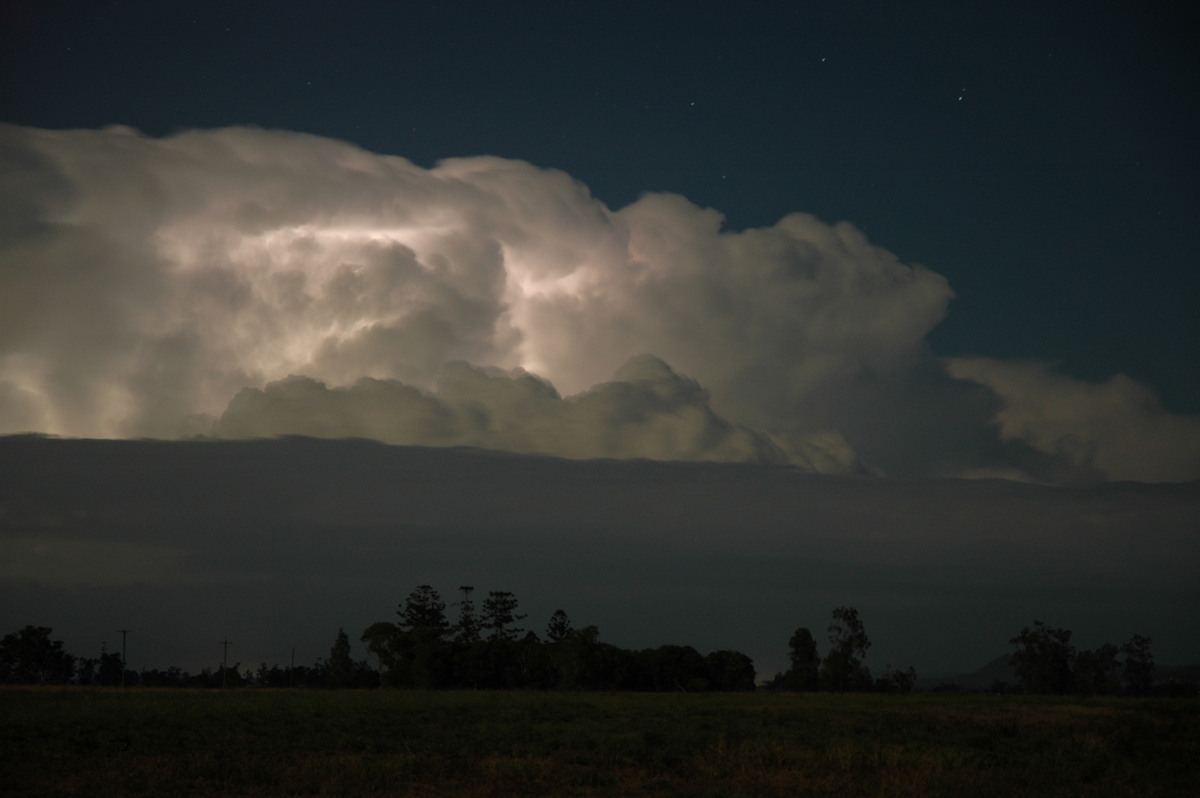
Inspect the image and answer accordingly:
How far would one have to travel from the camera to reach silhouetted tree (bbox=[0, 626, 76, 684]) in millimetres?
149000

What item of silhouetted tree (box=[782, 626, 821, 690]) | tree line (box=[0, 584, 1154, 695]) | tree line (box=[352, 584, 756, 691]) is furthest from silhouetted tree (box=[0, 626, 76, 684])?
silhouetted tree (box=[782, 626, 821, 690])

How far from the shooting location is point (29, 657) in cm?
15025

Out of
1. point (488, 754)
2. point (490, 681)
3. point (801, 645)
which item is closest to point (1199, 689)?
point (801, 645)

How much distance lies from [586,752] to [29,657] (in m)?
147

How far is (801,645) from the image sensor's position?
438 feet

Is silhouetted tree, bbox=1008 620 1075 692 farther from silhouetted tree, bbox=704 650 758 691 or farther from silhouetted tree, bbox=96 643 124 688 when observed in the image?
silhouetted tree, bbox=96 643 124 688

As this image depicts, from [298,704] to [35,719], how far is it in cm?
1803

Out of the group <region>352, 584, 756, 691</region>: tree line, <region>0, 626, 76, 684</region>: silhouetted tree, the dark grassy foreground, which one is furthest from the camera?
<region>0, 626, 76, 684</region>: silhouetted tree

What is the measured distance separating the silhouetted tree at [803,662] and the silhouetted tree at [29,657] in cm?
10938

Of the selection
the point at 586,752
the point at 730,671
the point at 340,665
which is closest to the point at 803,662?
the point at 730,671

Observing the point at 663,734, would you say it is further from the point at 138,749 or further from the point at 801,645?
the point at 801,645

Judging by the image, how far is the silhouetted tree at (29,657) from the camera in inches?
5866

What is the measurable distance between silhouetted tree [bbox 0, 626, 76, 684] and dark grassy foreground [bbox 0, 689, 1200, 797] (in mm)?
112347

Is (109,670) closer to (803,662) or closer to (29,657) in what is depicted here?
(29,657)
